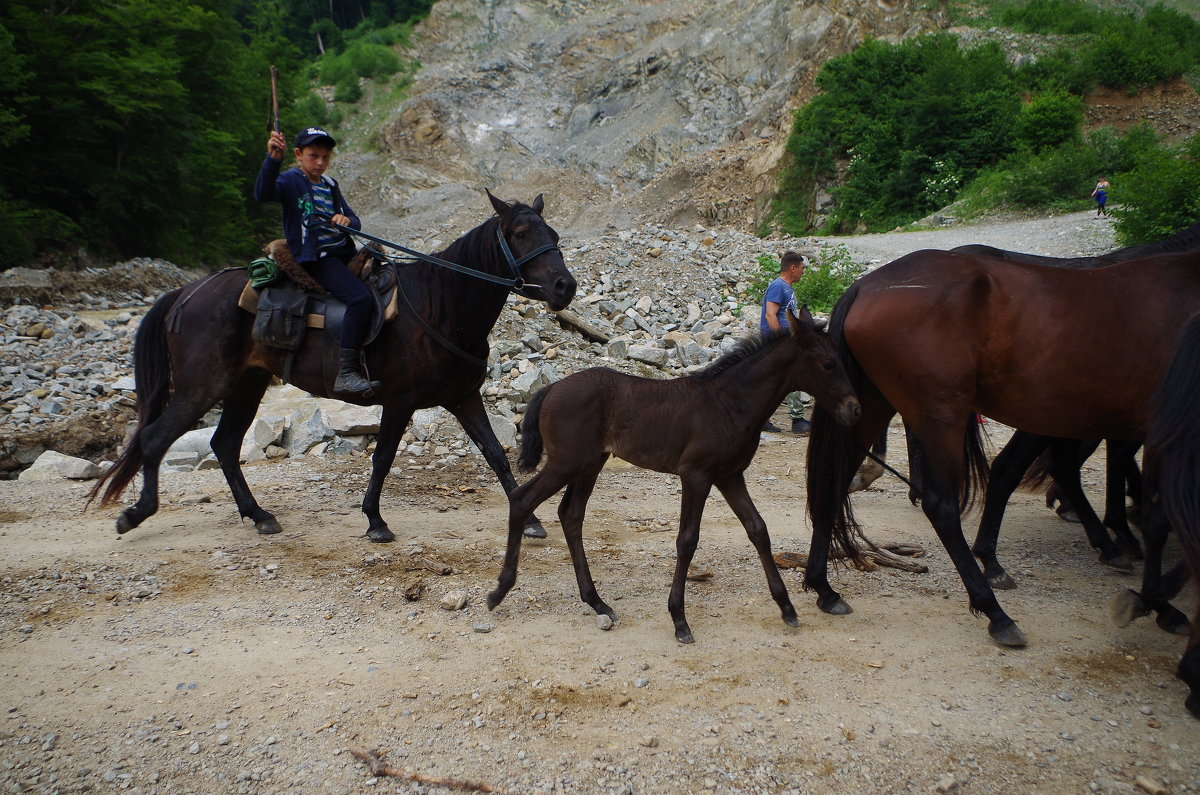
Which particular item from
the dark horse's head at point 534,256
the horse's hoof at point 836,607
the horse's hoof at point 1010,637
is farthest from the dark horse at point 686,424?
the horse's hoof at point 1010,637

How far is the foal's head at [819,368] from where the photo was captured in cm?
433

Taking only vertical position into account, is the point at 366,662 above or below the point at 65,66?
below

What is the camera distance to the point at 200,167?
26.2m

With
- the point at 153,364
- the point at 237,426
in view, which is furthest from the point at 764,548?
the point at 153,364

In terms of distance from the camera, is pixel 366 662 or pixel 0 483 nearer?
pixel 366 662

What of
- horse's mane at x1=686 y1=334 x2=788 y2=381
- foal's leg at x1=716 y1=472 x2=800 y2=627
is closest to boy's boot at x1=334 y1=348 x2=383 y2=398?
horse's mane at x1=686 y1=334 x2=788 y2=381

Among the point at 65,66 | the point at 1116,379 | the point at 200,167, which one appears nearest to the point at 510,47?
the point at 200,167

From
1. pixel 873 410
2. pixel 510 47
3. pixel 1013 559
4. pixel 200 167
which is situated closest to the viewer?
pixel 873 410

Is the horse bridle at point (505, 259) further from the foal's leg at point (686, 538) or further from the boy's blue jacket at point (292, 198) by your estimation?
the foal's leg at point (686, 538)

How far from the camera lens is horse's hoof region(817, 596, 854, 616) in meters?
4.69

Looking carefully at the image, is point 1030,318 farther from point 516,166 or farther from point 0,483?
point 516,166

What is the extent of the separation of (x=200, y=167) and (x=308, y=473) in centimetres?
2302

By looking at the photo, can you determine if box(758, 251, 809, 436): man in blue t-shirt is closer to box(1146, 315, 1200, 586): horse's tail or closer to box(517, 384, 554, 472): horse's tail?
box(517, 384, 554, 472): horse's tail

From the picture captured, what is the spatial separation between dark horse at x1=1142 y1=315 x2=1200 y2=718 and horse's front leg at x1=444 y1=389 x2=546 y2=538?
4103 millimetres
